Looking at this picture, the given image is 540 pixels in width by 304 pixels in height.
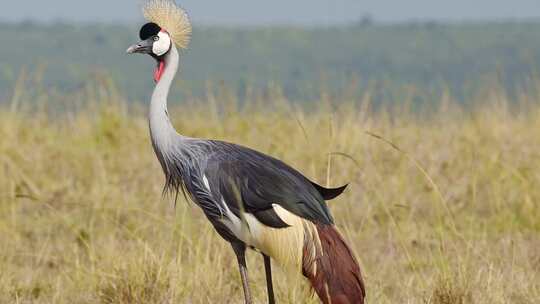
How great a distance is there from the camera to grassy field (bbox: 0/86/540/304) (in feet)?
18.5

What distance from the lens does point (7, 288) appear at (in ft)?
19.0

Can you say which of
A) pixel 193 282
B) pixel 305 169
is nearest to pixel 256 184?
pixel 193 282

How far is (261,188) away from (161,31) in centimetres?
86

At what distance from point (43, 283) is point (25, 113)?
458 cm

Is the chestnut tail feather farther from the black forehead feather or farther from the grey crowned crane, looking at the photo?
the black forehead feather

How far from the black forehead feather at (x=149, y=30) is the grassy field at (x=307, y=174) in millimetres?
856

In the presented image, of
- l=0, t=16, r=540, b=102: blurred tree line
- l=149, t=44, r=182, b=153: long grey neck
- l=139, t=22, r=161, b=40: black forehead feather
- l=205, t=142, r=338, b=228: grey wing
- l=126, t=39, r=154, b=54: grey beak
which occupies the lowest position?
l=205, t=142, r=338, b=228: grey wing

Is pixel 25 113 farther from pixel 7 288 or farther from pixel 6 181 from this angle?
pixel 7 288

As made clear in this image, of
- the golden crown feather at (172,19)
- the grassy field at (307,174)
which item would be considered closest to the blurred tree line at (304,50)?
the grassy field at (307,174)

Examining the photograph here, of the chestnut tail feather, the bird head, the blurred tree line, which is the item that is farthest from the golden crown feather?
the blurred tree line

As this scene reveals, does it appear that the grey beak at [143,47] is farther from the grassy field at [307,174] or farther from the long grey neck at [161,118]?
the grassy field at [307,174]

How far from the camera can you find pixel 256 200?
454 cm

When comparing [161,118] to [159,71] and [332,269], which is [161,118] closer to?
[159,71]

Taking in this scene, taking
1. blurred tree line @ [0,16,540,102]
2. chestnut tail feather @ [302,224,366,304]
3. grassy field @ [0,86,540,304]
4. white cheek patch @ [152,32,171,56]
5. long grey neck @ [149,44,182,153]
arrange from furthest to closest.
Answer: blurred tree line @ [0,16,540,102] < grassy field @ [0,86,540,304] < white cheek patch @ [152,32,171,56] < long grey neck @ [149,44,182,153] < chestnut tail feather @ [302,224,366,304]
